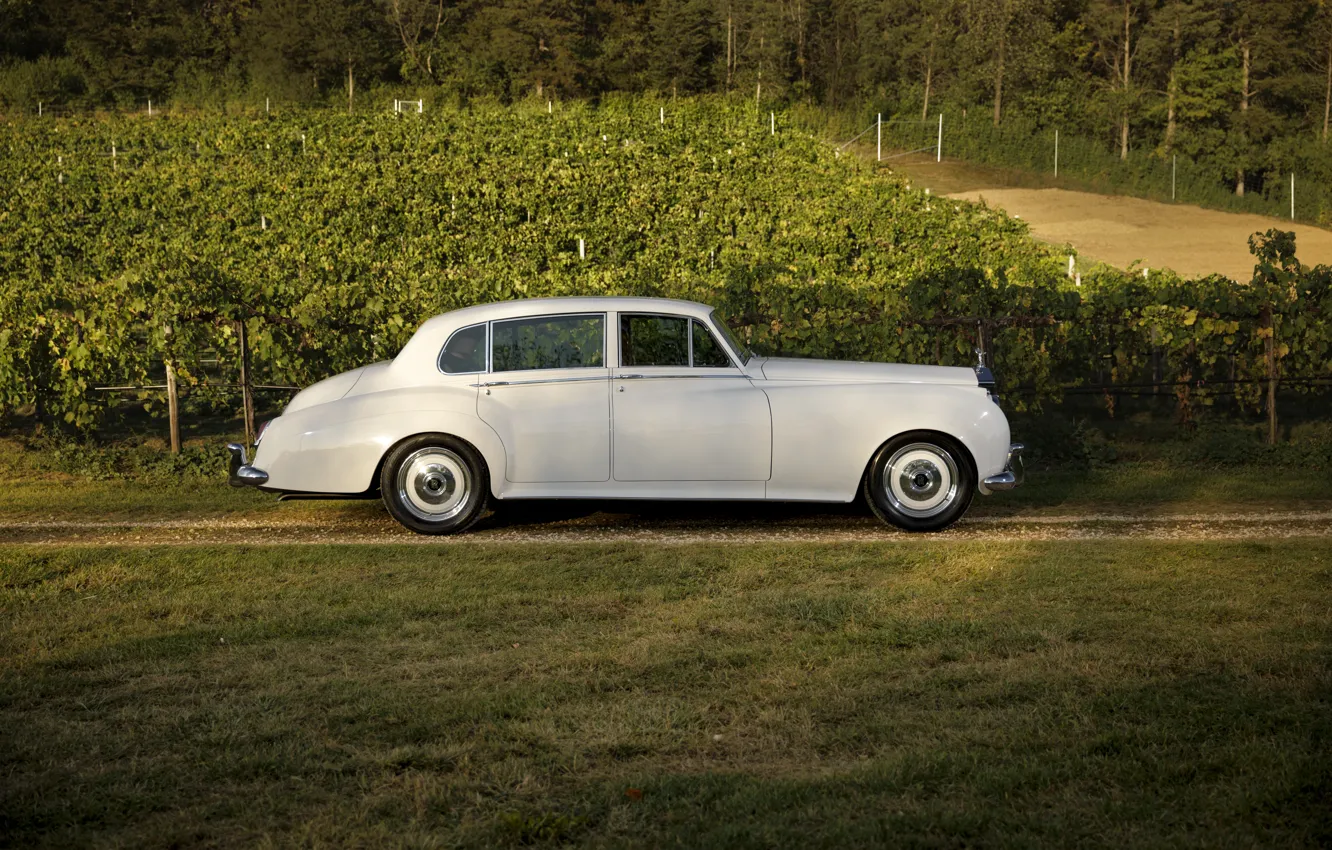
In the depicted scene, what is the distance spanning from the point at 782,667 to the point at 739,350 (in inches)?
152

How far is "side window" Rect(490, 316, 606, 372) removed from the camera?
948 cm

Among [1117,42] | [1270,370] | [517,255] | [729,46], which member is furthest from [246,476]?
[1117,42]

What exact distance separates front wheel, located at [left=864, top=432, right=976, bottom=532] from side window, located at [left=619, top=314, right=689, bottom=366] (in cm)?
154

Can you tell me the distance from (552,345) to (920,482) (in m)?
2.69

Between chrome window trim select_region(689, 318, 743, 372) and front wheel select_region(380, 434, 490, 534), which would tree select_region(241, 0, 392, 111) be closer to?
front wheel select_region(380, 434, 490, 534)

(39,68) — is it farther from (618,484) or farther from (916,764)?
(916,764)

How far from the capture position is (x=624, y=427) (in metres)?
9.34

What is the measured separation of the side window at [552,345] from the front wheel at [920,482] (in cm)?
209

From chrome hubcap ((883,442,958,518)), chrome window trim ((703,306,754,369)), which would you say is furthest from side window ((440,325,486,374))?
chrome hubcap ((883,442,958,518))

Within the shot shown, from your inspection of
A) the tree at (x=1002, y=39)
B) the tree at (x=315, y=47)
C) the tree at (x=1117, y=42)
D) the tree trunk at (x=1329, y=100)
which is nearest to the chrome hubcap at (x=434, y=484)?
the tree at (x=1002, y=39)

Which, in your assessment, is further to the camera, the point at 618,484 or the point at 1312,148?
the point at 1312,148

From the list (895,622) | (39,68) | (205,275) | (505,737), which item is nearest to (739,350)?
(895,622)

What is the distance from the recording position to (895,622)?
→ 6762 millimetres

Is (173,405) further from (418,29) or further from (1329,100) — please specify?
(418,29)
